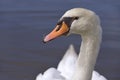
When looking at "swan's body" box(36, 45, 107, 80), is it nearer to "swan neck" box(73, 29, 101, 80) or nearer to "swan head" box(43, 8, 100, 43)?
"swan neck" box(73, 29, 101, 80)

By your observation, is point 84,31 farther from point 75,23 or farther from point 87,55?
point 87,55

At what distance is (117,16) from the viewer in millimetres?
8156

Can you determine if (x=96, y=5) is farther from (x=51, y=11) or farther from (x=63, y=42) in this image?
(x=63, y=42)

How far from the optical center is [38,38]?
746 cm

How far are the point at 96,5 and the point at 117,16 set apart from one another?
1.57 feet

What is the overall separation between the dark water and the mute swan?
6.61 feet

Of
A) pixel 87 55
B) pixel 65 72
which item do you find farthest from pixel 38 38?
pixel 87 55

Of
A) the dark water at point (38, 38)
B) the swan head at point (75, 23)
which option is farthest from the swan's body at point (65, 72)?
the swan head at point (75, 23)

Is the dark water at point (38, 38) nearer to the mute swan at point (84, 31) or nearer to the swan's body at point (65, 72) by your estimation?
the swan's body at point (65, 72)

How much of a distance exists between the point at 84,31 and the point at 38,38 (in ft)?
10.3

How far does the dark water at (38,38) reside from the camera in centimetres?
675

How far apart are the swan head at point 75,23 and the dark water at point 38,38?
2.27 meters

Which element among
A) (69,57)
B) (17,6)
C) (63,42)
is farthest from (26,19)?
(69,57)

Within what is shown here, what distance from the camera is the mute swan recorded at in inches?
169
